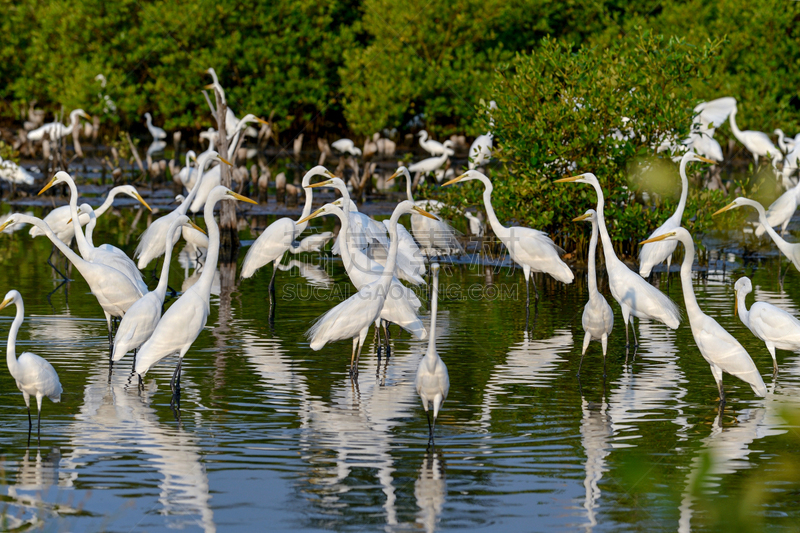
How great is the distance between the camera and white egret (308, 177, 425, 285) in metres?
11.6

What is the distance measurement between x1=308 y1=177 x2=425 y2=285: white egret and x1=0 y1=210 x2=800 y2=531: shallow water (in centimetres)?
79

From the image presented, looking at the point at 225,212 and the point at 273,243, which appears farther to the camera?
the point at 225,212

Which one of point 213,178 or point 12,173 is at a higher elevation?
point 12,173

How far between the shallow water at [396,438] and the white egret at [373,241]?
786 millimetres

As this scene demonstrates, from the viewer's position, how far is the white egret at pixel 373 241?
1160 centimetres

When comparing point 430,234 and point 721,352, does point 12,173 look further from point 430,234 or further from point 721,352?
point 721,352

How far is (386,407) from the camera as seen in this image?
8.28 m

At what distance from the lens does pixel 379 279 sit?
29.3 feet

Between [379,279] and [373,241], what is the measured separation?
3685 millimetres

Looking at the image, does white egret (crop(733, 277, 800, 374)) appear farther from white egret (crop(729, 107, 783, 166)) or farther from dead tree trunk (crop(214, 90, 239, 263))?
white egret (crop(729, 107, 783, 166))

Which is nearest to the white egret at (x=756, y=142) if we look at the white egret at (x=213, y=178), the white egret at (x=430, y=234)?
the white egret at (x=430, y=234)

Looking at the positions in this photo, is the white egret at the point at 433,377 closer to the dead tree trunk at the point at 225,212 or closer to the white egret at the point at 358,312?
the white egret at the point at 358,312

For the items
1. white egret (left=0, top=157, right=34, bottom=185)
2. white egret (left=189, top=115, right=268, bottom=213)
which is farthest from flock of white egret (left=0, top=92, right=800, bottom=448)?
white egret (left=0, top=157, right=34, bottom=185)

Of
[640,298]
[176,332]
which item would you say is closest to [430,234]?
[640,298]
